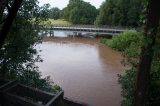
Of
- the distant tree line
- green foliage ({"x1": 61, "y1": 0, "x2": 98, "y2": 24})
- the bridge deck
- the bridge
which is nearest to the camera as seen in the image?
the bridge

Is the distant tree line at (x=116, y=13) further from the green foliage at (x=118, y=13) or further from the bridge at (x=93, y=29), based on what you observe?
the bridge at (x=93, y=29)

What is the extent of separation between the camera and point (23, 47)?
9.50 metres

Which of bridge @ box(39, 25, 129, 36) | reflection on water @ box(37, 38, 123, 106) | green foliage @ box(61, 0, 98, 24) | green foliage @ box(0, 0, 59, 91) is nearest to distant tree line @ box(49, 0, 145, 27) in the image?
green foliage @ box(61, 0, 98, 24)

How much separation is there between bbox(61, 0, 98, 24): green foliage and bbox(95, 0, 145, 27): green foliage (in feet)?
27.9

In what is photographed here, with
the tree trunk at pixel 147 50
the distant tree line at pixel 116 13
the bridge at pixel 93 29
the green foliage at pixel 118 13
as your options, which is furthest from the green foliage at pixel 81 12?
the tree trunk at pixel 147 50

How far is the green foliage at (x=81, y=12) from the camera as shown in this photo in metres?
54.2

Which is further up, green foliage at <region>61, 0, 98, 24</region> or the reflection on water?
green foliage at <region>61, 0, 98, 24</region>

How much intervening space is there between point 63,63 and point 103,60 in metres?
4.47

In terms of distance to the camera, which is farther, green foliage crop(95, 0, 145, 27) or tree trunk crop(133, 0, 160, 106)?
green foliage crop(95, 0, 145, 27)

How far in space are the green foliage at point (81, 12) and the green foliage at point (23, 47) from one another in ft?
146

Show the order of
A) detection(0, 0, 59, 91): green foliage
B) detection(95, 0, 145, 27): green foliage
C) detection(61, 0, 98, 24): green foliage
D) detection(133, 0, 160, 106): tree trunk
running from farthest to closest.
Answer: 1. detection(61, 0, 98, 24): green foliage
2. detection(95, 0, 145, 27): green foliage
3. detection(0, 0, 59, 91): green foliage
4. detection(133, 0, 160, 106): tree trunk

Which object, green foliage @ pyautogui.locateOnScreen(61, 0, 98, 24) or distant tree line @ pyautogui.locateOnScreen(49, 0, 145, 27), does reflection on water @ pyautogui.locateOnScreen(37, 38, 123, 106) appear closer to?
distant tree line @ pyautogui.locateOnScreen(49, 0, 145, 27)

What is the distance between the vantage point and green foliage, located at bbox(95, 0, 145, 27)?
42.3m

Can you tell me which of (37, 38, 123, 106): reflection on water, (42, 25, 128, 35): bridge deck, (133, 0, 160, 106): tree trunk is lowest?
(37, 38, 123, 106): reflection on water
